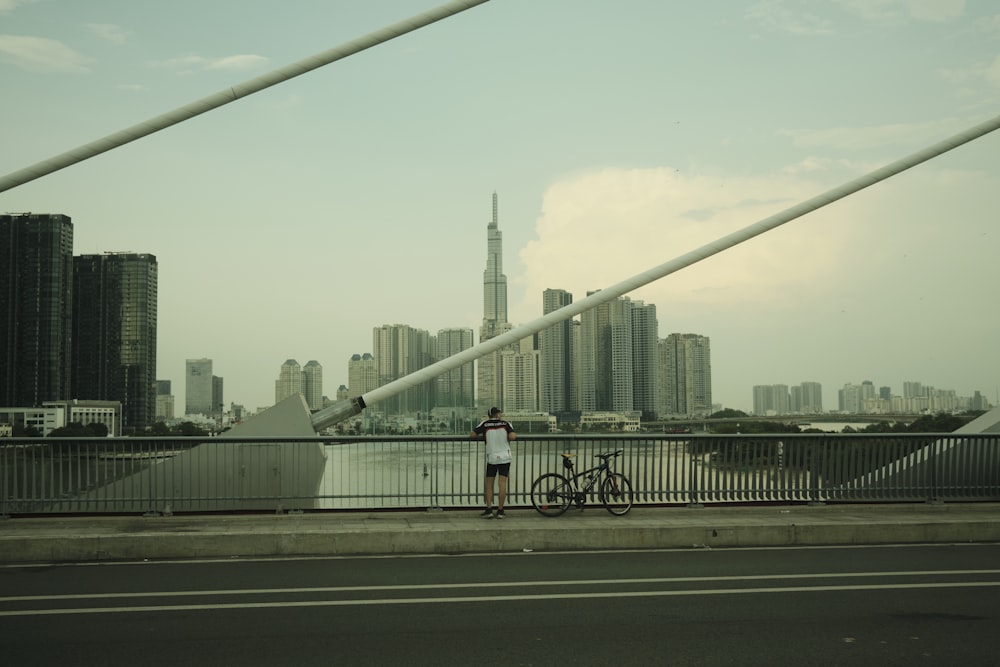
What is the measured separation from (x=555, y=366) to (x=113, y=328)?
3558cm

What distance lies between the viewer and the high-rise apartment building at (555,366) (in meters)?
67.3

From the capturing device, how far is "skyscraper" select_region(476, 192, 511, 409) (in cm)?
6504

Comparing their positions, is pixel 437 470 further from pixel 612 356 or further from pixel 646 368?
pixel 612 356

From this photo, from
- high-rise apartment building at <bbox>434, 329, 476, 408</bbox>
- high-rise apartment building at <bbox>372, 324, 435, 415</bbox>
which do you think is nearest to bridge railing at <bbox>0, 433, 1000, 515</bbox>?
high-rise apartment building at <bbox>434, 329, 476, 408</bbox>

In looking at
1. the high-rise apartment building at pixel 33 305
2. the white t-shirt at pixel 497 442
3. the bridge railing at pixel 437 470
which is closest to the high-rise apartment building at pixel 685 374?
the high-rise apartment building at pixel 33 305

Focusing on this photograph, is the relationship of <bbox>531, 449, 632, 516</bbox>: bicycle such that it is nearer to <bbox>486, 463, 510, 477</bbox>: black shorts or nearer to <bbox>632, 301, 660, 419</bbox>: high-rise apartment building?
<bbox>486, 463, 510, 477</bbox>: black shorts

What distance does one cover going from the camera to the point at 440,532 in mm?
11836

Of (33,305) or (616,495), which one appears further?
(33,305)

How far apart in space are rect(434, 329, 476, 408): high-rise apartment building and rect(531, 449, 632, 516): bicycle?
1330cm

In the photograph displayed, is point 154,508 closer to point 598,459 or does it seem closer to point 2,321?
point 598,459

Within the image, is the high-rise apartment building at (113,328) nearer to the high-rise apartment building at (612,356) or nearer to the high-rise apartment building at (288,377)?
the high-rise apartment building at (288,377)

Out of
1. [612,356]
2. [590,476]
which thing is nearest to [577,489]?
[590,476]

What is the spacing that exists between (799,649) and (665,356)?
65940mm

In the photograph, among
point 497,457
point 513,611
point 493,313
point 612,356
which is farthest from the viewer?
point 493,313
